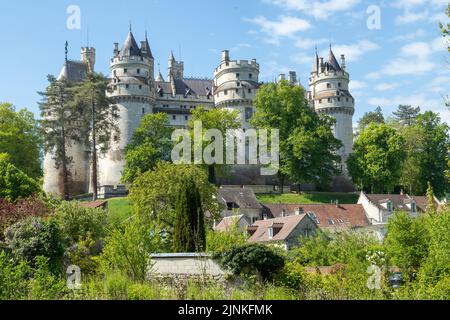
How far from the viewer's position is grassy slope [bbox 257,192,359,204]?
6284 centimetres

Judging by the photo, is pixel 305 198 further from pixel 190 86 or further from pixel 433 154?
pixel 190 86

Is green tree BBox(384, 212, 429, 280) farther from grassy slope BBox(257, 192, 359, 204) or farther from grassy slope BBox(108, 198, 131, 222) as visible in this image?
grassy slope BBox(257, 192, 359, 204)

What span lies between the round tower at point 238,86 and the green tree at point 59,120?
2176 centimetres

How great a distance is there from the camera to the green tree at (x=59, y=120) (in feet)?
198

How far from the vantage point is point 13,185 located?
3984 centimetres

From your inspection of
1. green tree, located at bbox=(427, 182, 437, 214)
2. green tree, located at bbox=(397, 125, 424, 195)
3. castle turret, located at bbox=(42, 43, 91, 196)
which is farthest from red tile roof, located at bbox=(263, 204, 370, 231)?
castle turret, located at bbox=(42, 43, 91, 196)

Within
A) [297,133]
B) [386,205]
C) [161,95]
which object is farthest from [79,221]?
[161,95]

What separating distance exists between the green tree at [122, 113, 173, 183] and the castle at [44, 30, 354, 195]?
4.15 m

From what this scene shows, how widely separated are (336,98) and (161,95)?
75.3 ft

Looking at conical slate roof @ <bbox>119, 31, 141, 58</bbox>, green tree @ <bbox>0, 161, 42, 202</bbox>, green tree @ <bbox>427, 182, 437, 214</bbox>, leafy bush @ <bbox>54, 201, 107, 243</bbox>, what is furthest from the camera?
conical slate roof @ <bbox>119, 31, 141, 58</bbox>

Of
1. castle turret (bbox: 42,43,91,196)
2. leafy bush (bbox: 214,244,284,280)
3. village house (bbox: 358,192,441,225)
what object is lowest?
leafy bush (bbox: 214,244,284,280)

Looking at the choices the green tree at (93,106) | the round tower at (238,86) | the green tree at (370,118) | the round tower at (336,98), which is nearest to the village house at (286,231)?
the green tree at (93,106)
